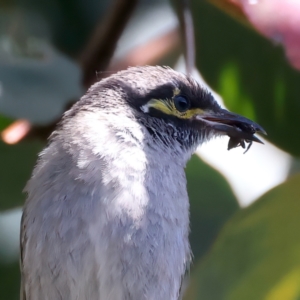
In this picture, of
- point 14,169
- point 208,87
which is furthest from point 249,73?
point 14,169

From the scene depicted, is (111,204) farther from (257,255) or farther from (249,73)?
(249,73)

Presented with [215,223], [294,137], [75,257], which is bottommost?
[215,223]

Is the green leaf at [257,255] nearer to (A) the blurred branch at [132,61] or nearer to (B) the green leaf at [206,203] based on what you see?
(B) the green leaf at [206,203]

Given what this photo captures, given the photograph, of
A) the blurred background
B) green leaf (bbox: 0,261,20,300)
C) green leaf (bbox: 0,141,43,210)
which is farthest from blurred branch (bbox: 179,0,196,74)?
green leaf (bbox: 0,261,20,300)

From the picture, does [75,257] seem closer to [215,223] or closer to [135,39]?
[215,223]

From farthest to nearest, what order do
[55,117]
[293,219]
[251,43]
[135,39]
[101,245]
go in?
[135,39], [251,43], [55,117], [293,219], [101,245]

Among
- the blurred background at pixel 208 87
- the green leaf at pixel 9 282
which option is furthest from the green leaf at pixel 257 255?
the green leaf at pixel 9 282

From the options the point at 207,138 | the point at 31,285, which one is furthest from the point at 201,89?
the point at 31,285
